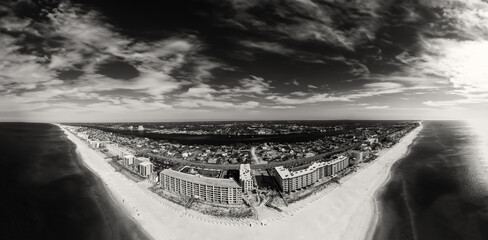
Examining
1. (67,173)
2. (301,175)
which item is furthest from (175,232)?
(67,173)

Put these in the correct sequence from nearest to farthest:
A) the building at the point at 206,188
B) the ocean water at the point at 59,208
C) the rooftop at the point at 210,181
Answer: the ocean water at the point at 59,208
the building at the point at 206,188
the rooftop at the point at 210,181

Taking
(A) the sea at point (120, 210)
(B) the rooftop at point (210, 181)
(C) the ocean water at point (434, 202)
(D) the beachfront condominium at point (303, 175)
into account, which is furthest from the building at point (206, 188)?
(C) the ocean water at point (434, 202)

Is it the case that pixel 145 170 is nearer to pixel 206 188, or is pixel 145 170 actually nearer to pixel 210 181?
pixel 210 181

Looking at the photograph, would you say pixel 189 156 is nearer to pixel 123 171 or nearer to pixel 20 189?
pixel 123 171

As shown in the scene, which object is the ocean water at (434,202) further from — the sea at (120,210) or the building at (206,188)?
the building at (206,188)

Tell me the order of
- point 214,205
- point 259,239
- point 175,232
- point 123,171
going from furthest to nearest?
point 123,171
point 214,205
point 175,232
point 259,239

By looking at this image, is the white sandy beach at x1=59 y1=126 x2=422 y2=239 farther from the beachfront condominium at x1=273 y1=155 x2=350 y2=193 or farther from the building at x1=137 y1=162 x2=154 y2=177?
the building at x1=137 y1=162 x2=154 y2=177
